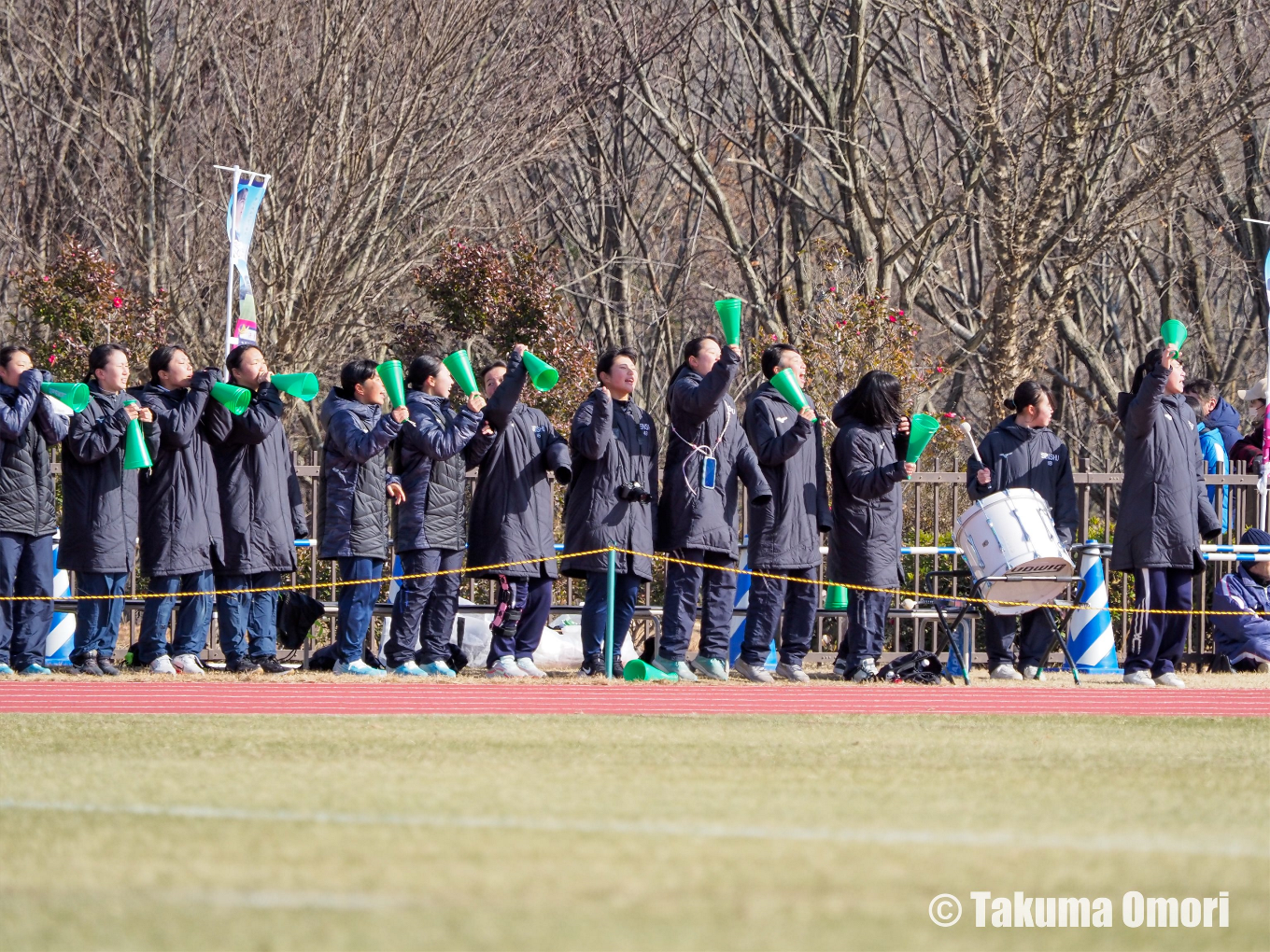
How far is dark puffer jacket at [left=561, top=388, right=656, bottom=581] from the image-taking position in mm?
11773

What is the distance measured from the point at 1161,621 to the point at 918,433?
6.48 feet

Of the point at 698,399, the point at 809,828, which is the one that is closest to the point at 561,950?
the point at 809,828

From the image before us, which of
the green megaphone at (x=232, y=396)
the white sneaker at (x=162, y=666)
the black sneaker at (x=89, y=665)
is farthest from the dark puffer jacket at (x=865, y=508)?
the black sneaker at (x=89, y=665)

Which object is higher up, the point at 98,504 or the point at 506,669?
the point at 98,504

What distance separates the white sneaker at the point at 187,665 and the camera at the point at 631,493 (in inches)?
109

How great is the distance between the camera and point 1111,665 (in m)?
13.4

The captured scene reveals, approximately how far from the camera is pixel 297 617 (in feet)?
40.1

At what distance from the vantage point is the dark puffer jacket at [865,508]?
1203 cm

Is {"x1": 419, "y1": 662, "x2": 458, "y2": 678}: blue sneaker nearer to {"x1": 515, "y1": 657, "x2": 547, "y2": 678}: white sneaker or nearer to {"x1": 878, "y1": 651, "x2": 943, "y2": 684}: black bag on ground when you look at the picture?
{"x1": 515, "y1": 657, "x2": 547, "y2": 678}: white sneaker

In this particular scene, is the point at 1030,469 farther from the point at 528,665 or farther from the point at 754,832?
the point at 754,832

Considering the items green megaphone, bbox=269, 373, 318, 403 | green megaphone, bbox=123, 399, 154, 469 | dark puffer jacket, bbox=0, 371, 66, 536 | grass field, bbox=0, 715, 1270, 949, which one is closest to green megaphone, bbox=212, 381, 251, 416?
green megaphone, bbox=269, 373, 318, 403

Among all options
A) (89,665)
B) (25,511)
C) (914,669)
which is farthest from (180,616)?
(914,669)

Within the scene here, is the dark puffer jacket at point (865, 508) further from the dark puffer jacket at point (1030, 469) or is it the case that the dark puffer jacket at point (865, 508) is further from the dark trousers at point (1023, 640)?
the dark trousers at point (1023, 640)

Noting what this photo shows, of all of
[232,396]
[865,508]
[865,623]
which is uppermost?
[232,396]
